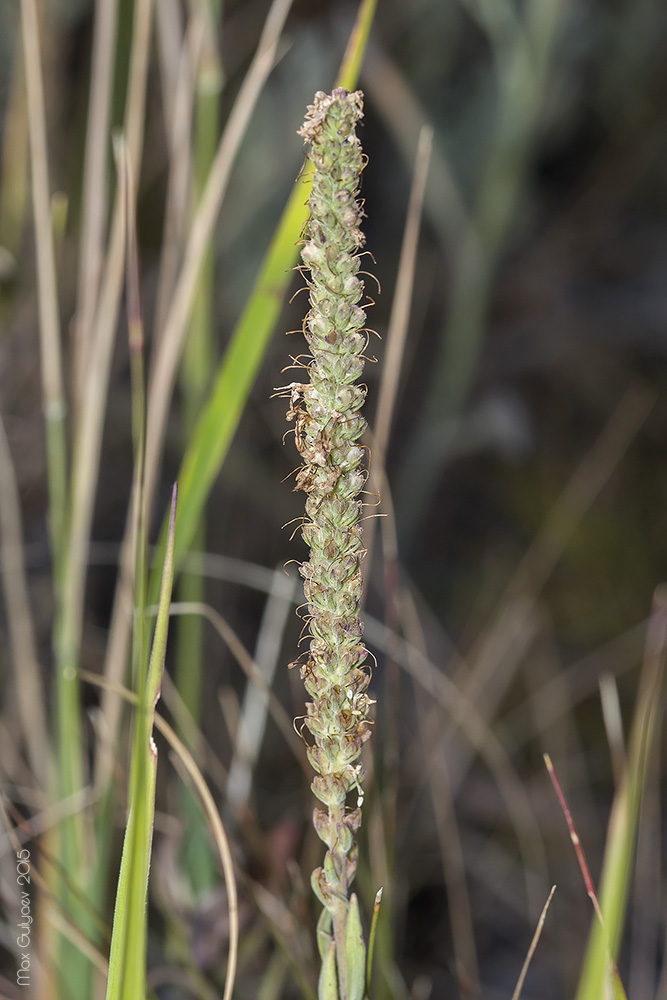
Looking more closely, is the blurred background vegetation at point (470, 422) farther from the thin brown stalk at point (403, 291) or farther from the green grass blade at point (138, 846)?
the green grass blade at point (138, 846)

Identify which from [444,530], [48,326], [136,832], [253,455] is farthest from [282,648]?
[136,832]

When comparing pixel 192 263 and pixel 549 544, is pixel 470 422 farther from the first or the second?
pixel 192 263

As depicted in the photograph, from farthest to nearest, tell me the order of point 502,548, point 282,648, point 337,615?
1. point 502,548
2. point 282,648
3. point 337,615

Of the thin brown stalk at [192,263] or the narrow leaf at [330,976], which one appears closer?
the narrow leaf at [330,976]

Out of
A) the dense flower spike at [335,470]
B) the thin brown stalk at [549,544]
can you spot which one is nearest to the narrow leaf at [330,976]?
the dense flower spike at [335,470]

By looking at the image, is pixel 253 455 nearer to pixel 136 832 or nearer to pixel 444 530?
pixel 444 530

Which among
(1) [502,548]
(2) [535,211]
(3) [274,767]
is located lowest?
(3) [274,767]
